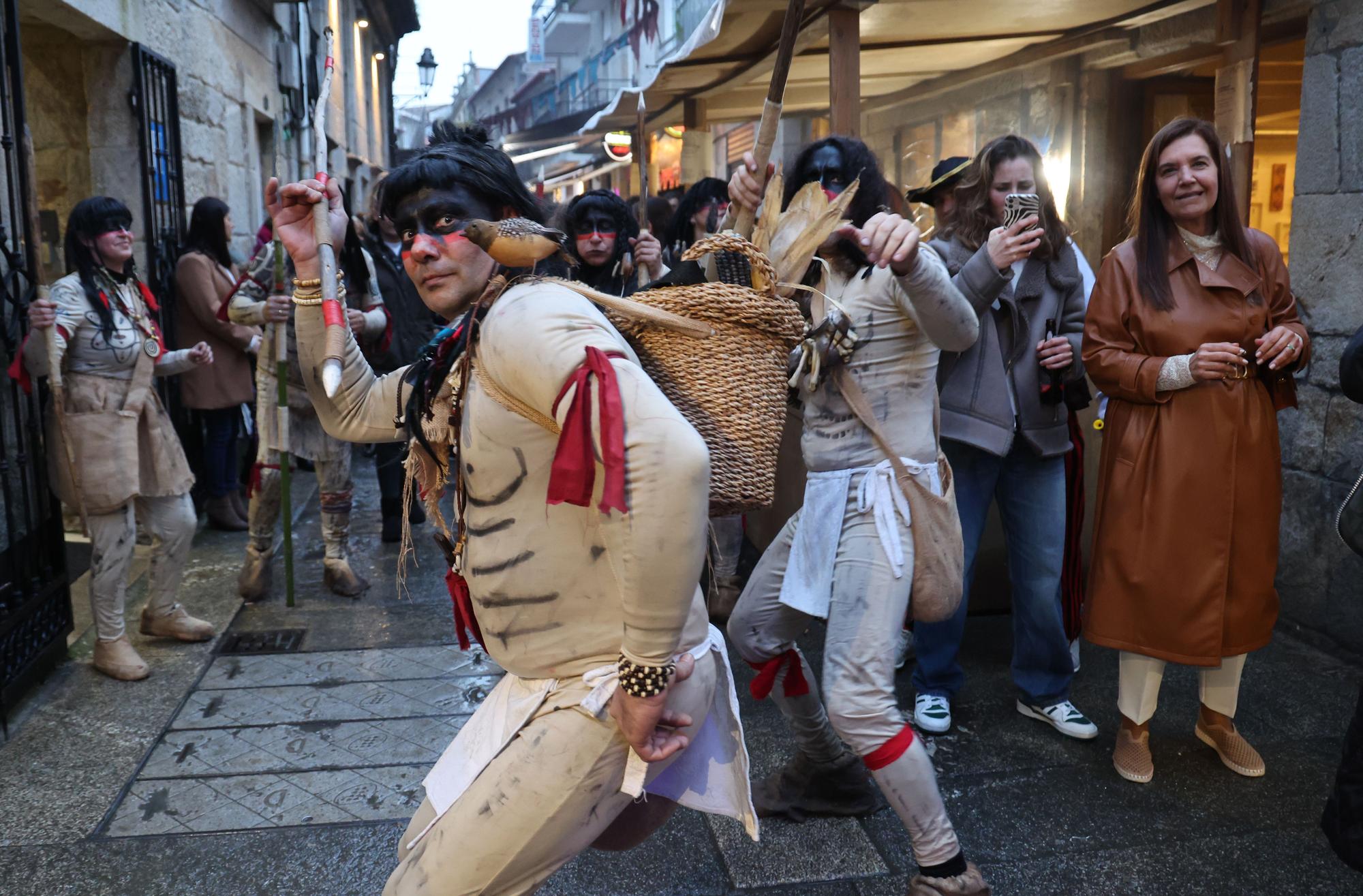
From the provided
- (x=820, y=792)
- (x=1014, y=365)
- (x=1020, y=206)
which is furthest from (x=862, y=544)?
(x=1014, y=365)

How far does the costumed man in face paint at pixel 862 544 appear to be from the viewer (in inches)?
104

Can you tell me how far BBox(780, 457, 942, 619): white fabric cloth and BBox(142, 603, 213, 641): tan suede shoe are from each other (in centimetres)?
315

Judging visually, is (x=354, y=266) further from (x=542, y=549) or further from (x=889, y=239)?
(x=542, y=549)

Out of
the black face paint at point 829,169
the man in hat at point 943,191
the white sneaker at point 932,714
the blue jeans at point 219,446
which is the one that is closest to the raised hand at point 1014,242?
the black face paint at point 829,169

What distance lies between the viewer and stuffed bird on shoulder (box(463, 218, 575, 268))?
5.87 feet

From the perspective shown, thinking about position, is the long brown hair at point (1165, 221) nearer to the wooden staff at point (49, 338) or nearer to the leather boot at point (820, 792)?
the leather boot at point (820, 792)

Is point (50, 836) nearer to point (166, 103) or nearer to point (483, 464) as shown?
point (483, 464)

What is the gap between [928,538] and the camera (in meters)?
2.84

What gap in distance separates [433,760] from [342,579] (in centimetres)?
224

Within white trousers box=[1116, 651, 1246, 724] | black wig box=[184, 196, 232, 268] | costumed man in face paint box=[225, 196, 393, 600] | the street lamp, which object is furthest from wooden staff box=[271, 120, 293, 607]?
the street lamp

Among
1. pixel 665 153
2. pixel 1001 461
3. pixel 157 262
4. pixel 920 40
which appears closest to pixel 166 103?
pixel 157 262

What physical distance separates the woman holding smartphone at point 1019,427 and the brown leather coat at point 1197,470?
313 millimetres

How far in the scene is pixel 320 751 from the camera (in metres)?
3.83

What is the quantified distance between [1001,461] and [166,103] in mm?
6121
